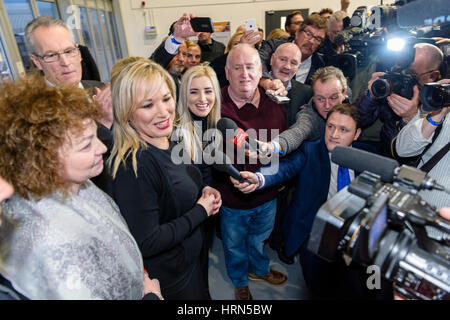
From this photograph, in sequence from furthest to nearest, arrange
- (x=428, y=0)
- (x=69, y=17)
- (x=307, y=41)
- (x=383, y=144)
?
(x=69, y=17), (x=307, y=41), (x=383, y=144), (x=428, y=0)

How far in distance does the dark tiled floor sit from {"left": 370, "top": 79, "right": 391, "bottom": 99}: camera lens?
148 cm

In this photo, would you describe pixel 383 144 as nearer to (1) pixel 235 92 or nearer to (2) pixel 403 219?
(1) pixel 235 92

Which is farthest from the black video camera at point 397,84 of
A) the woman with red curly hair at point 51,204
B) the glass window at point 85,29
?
the glass window at point 85,29

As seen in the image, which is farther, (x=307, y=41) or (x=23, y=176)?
(x=307, y=41)

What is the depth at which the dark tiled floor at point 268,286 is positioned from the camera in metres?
1.97

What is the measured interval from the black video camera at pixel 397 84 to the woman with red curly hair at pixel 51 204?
135 centimetres

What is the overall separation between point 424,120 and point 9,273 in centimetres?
163

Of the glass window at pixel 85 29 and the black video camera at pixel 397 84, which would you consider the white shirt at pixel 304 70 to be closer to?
the black video camera at pixel 397 84

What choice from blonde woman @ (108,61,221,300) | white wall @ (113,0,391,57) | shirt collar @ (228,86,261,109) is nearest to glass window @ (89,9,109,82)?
white wall @ (113,0,391,57)

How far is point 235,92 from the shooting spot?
171 centimetres

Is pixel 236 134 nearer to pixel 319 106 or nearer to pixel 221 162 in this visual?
pixel 221 162

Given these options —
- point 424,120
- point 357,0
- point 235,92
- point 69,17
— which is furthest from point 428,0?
point 357,0

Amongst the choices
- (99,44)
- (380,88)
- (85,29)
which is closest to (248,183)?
(380,88)

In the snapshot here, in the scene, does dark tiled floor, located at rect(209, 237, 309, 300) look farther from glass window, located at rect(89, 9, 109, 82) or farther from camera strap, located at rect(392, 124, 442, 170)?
glass window, located at rect(89, 9, 109, 82)
